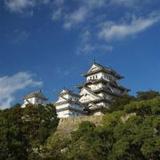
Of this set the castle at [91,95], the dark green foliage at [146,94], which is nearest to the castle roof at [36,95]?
the castle at [91,95]

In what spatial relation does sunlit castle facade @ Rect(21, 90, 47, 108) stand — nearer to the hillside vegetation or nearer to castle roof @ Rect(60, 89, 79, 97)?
castle roof @ Rect(60, 89, 79, 97)

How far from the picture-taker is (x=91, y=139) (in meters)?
34.8

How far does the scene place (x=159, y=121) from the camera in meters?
35.1

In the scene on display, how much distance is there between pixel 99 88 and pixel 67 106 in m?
6.31

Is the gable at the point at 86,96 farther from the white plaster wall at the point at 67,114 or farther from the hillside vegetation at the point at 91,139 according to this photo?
the hillside vegetation at the point at 91,139

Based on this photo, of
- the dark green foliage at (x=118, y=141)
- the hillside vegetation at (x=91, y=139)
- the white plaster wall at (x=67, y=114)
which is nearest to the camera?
the dark green foliage at (x=118, y=141)

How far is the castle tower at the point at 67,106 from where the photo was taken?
235 feet

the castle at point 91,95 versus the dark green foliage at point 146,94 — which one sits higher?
the castle at point 91,95

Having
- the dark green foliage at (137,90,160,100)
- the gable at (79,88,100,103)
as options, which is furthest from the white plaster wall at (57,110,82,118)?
the dark green foliage at (137,90,160,100)

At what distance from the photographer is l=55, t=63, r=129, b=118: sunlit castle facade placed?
7181 centimetres

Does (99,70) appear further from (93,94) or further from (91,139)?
(91,139)

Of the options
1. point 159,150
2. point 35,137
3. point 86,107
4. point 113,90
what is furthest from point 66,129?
point 113,90

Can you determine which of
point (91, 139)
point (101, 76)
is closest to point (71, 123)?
point (91, 139)

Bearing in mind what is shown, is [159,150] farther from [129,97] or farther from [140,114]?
[129,97]
